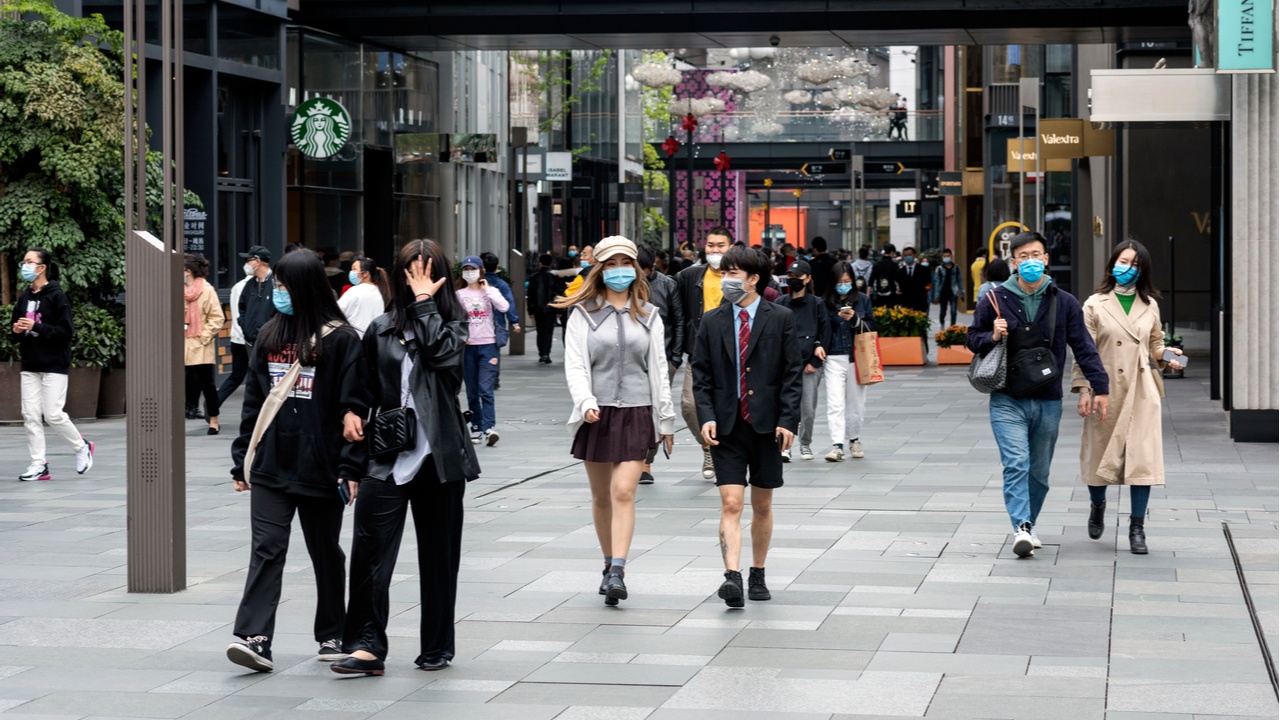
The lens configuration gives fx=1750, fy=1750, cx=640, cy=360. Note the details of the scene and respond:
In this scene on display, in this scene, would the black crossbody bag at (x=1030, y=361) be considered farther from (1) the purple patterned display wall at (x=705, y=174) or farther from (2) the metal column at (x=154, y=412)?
(1) the purple patterned display wall at (x=705, y=174)

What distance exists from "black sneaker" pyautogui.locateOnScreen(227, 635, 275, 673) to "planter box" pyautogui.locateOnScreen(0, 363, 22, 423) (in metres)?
11.9

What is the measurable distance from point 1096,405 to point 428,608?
436 cm

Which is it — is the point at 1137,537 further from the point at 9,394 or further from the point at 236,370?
the point at 9,394

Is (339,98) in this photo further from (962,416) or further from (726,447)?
(726,447)

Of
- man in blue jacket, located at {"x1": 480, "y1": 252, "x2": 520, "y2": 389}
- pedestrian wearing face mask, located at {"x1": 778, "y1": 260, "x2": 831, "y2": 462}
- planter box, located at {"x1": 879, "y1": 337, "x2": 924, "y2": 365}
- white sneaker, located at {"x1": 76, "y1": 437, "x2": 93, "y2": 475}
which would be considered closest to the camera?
white sneaker, located at {"x1": 76, "y1": 437, "x2": 93, "y2": 475}

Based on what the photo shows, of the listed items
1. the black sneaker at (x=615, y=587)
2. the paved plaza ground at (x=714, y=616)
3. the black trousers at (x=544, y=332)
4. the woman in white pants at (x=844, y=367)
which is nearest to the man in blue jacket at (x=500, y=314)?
the woman in white pants at (x=844, y=367)

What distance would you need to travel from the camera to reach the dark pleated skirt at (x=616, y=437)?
8.27 metres

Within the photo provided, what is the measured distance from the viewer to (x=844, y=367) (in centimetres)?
1500

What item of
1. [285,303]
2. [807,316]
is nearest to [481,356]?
[807,316]

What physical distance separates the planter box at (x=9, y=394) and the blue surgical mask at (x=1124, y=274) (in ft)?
39.1

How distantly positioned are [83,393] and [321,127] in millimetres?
6514

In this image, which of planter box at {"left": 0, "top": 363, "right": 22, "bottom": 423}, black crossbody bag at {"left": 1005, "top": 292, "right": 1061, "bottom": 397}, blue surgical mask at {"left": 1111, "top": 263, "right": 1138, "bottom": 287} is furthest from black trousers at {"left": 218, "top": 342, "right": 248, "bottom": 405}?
blue surgical mask at {"left": 1111, "top": 263, "right": 1138, "bottom": 287}

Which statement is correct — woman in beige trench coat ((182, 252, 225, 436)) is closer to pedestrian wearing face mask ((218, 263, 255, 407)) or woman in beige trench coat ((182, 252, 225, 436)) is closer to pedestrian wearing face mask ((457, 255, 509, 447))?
pedestrian wearing face mask ((218, 263, 255, 407))

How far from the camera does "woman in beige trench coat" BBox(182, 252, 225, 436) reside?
1714cm
